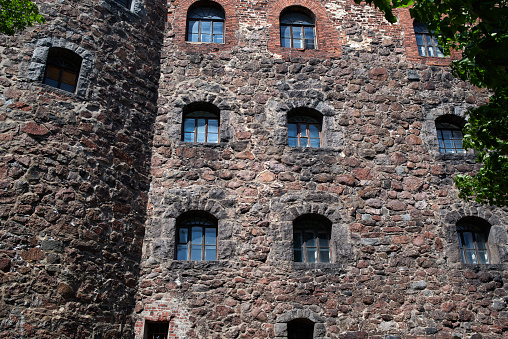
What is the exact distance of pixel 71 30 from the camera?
31.8 ft

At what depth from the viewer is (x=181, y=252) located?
981cm

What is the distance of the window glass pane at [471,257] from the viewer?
10.2 metres

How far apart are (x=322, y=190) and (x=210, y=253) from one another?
9.96ft

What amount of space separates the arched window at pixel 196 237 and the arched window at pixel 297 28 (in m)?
5.61

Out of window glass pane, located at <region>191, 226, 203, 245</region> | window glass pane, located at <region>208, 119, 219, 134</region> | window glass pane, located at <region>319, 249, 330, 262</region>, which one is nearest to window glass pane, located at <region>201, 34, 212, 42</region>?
window glass pane, located at <region>208, 119, 219, 134</region>

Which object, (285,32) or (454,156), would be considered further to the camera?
(285,32)

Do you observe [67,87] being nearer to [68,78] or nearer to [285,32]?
[68,78]

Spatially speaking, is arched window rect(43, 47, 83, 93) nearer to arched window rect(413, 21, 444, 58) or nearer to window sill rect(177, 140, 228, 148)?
window sill rect(177, 140, 228, 148)

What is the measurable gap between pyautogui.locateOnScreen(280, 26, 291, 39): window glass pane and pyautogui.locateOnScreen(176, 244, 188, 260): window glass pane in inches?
263

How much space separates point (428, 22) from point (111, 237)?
23.4ft

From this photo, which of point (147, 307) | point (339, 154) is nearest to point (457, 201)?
point (339, 154)

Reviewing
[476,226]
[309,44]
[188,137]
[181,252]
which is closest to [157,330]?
[181,252]

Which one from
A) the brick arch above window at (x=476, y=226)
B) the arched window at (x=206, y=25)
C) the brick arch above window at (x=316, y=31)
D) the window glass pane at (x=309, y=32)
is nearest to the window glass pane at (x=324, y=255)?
the brick arch above window at (x=476, y=226)

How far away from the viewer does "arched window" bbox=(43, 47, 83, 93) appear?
30.6 feet
